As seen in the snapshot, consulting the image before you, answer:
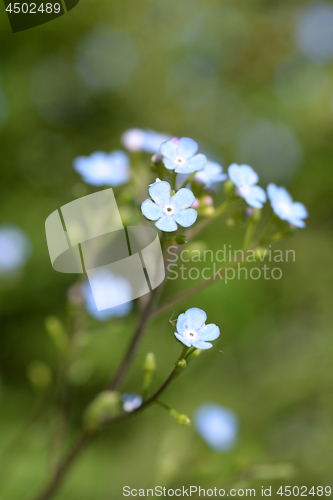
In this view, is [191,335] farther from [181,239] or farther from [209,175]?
[209,175]

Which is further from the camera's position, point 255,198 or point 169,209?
point 255,198

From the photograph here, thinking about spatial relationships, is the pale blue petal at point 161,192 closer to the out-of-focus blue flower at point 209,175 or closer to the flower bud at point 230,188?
the out-of-focus blue flower at point 209,175

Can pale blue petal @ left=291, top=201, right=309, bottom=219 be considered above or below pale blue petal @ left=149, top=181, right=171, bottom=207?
below

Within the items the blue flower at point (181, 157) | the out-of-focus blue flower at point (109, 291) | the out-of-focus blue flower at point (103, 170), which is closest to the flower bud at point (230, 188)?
the blue flower at point (181, 157)

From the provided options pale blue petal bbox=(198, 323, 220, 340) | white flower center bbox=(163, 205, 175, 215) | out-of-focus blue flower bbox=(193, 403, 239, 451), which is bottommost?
out-of-focus blue flower bbox=(193, 403, 239, 451)

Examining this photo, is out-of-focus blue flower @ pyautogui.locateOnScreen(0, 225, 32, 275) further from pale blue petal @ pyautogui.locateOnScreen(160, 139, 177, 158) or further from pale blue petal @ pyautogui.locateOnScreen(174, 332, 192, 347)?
pale blue petal @ pyautogui.locateOnScreen(174, 332, 192, 347)

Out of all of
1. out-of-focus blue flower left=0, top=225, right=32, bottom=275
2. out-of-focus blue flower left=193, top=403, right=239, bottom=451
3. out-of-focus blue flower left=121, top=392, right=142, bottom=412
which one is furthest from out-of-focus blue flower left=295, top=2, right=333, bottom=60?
out-of-focus blue flower left=121, top=392, right=142, bottom=412

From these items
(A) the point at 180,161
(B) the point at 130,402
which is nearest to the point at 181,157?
(A) the point at 180,161
